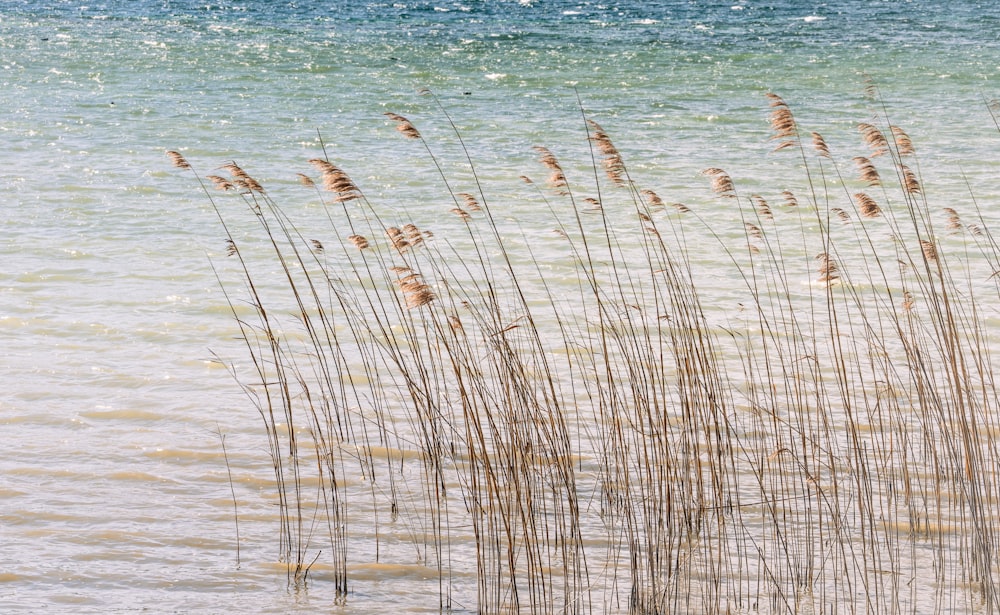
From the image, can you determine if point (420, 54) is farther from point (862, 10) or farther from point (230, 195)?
point (862, 10)

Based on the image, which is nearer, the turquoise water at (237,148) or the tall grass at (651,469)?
the tall grass at (651,469)

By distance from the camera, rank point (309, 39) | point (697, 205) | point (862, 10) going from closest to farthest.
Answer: point (697, 205) < point (309, 39) < point (862, 10)

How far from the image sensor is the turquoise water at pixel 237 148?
14.1 feet

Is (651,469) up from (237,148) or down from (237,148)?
down

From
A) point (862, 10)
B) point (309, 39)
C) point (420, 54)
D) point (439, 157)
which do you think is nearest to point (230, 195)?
point (439, 157)

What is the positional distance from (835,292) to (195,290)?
407cm

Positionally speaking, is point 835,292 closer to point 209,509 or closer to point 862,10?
point 209,509

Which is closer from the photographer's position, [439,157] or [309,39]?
[439,157]

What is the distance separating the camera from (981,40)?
73.7 feet

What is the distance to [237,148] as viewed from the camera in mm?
12883

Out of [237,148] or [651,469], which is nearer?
[651,469]

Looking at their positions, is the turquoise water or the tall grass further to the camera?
the turquoise water

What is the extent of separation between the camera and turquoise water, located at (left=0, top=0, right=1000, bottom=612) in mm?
4309

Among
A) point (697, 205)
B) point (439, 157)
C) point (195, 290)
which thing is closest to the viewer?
point (195, 290)
